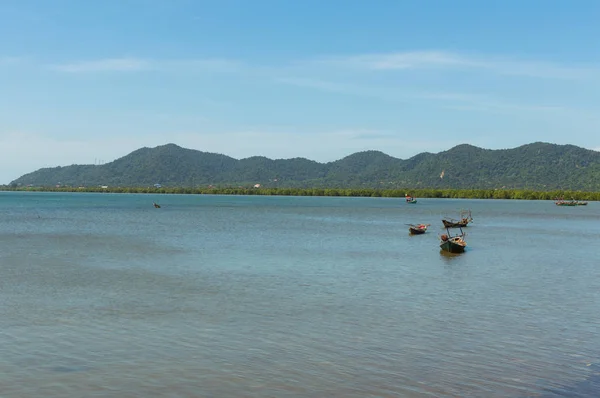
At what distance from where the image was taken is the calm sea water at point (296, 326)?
45.2 feet

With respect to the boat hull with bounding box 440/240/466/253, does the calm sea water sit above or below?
below

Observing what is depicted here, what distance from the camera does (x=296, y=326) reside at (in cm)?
1939

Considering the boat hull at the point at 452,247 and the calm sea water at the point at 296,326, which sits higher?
the boat hull at the point at 452,247

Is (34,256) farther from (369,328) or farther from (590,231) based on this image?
(590,231)

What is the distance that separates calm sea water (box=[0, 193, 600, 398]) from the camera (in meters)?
13.8

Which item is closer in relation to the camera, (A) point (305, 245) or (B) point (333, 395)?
(B) point (333, 395)

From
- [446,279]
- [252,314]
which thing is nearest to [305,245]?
[446,279]

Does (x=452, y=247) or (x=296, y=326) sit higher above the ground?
(x=452, y=247)

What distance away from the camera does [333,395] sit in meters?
13.0

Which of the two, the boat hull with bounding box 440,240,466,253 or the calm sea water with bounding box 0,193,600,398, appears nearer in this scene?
the calm sea water with bounding box 0,193,600,398

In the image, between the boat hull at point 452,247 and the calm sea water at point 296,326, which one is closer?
the calm sea water at point 296,326

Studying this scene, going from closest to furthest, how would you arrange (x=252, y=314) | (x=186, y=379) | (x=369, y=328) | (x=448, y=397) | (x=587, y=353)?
(x=448, y=397), (x=186, y=379), (x=587, y=353), (x=369, y=328), (x=252, y=314)

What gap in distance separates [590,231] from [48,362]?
6665cm

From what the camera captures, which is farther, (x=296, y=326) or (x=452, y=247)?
(x=452, y=247)
